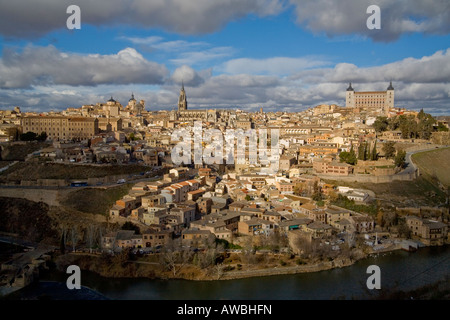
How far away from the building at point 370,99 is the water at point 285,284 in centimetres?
2941

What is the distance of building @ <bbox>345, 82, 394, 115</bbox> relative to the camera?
39.5 metres

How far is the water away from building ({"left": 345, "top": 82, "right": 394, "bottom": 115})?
29410 mm

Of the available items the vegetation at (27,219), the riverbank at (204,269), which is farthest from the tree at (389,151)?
the vegetation at (27,219)

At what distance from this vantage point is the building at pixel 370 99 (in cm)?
3947

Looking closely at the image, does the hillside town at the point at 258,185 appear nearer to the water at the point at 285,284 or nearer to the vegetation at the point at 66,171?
the vegetation at the point at 66,171

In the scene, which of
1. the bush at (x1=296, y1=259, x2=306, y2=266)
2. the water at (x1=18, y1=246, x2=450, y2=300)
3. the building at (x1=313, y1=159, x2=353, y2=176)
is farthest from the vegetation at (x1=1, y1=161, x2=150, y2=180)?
the bush at (x1=296, y1=259, x2=306, y2=266)

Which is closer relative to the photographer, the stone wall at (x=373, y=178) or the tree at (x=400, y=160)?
the stone wall at (x=373, y=178)

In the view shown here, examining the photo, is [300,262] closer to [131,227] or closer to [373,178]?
[131,227]

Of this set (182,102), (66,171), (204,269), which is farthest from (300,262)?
(182,102)
